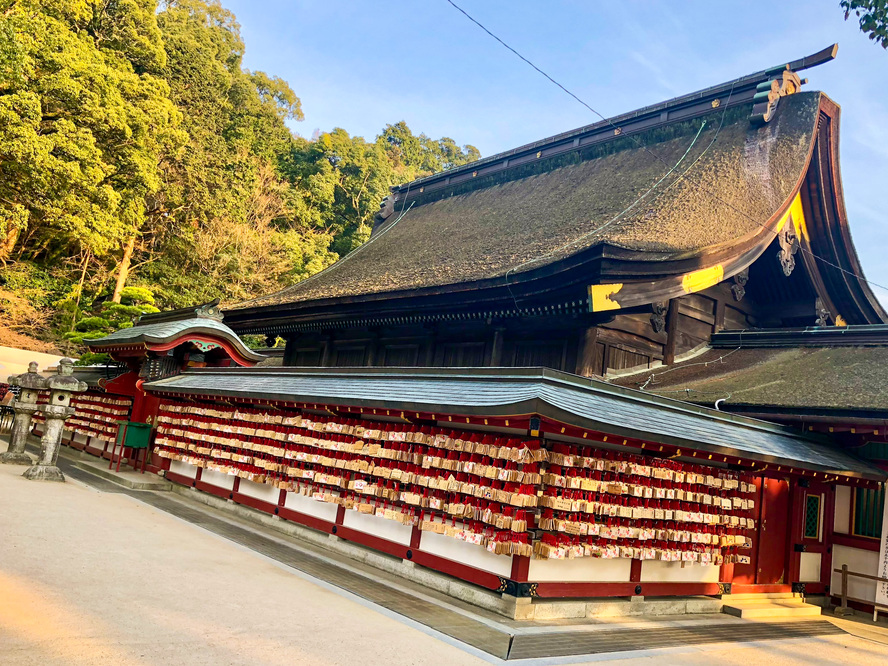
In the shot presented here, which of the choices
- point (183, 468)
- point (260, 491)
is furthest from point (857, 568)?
point (183, 468)

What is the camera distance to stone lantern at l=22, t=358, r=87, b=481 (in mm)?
11281

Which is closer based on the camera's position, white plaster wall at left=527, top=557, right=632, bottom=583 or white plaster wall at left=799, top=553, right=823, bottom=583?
white plaster wall at left=527, top=557, right=632, bottom=583

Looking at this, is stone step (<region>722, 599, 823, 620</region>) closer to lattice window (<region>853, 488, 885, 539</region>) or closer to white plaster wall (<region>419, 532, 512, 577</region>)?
lattice window (<region>853, 488, 885, 539</region>)

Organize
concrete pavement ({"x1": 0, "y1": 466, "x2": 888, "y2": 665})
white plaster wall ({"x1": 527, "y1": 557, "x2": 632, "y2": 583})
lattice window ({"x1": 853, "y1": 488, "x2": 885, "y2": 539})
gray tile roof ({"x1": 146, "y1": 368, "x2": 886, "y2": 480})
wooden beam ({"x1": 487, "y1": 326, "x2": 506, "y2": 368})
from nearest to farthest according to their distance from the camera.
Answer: concrete pavement ({"x1": 0, "y1": 466, "x2": 888, "y2": 665})
gray tile roof ({"x1": 146, "y1": 368, "x2": 886, "y2": 480})
white plaster wall ({"x1": 527, "y1": 557, "x2": 632, "y2": 583})
lattice window ({"x1": 853, "y1": 488, "x2": 885, "y2": 539})
wooden beam ({"x1": 487, "y1": 326, "x2": 506, "y2": 368})

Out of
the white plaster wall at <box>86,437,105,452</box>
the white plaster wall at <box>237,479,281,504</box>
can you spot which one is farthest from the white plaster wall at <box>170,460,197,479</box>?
the white plaster wall at <box>86,437,105,452</box>

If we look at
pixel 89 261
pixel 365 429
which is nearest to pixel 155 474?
pixel 365 429

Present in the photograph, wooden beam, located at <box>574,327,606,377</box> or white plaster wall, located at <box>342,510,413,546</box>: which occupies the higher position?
wooden beam, located at <box>574,327,606,377</box>

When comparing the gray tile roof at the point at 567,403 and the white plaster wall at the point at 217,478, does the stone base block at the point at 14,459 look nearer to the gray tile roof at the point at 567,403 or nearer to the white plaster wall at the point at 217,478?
the white plaster wall at the point at 217,478

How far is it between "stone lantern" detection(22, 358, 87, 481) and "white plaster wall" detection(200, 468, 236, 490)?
2415mm

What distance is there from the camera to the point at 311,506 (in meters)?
9.66

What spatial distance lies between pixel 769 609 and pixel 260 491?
7.96 m

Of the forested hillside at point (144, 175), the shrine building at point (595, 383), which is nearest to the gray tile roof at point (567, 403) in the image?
the shrine building at point (595, 383)

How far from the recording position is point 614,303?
8727mm

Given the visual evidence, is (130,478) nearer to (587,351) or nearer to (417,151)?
(587,351)
